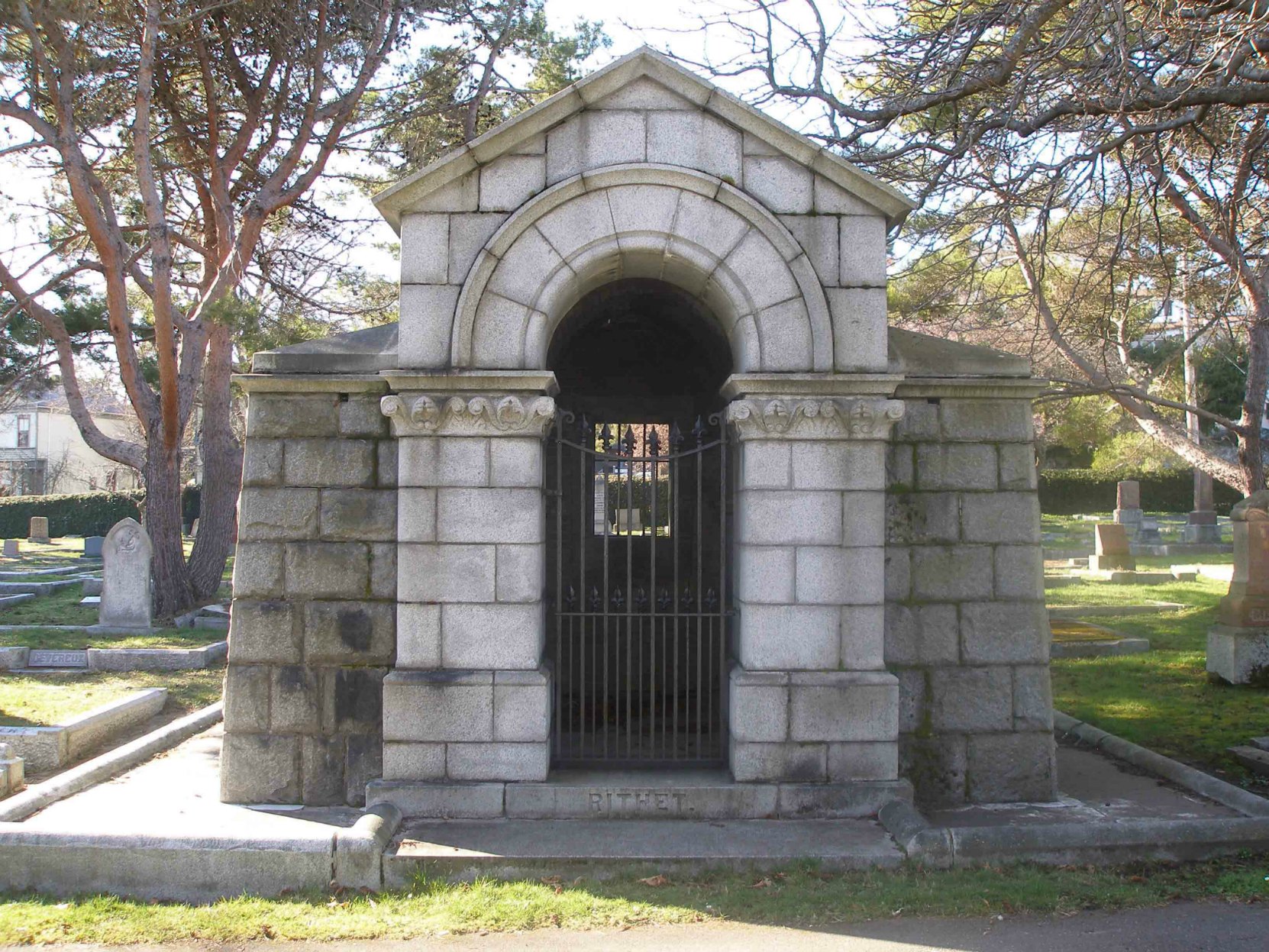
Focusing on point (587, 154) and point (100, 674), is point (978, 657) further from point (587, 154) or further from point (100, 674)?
point (100, 674)

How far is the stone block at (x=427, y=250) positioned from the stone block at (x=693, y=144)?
4.27ft

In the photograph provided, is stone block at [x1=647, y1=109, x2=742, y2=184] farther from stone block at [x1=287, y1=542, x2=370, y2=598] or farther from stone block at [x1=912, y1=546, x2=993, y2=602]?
stone block at [x1=287, y1=542, x2=370, y2=598]

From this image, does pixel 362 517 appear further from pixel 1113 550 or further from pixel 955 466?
pixel 1113 550

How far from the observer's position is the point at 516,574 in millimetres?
5809

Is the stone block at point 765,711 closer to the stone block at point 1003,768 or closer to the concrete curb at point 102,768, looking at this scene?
the stone block at point 1003,768

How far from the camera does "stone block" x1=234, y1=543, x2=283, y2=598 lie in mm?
5965

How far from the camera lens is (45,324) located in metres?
15.9

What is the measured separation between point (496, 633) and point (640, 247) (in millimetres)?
2421

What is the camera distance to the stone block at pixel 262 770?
592 centimetres

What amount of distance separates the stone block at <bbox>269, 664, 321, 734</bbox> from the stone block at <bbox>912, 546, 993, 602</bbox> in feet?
12.1

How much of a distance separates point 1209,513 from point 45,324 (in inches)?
1065

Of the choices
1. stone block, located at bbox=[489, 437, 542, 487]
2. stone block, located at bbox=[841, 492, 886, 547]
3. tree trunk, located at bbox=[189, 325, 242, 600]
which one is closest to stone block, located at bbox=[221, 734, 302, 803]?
stone block, located at bbox=[489, 437, 542, 487]

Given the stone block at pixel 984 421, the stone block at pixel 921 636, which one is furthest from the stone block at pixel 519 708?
the stone block at pixel 984 421

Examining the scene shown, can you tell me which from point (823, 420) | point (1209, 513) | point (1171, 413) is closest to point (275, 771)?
point (823, 420)
